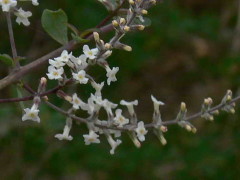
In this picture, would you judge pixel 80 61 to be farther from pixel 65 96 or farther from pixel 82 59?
pixel 65 96

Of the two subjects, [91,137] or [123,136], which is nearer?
[91,137]

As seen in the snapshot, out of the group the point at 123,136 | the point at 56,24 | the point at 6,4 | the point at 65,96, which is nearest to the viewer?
the point at 6,4

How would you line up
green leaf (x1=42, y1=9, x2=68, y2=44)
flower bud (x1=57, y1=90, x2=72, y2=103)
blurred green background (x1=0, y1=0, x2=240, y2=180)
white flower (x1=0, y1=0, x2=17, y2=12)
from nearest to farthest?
white flower (x1=0, y1=0, x2=17, y2=12)
flower bud (x1=57, y1=90, x2=72, y2=103)
green leaf (x1=42, y1=9, x2=68, y2=44)
blurred green background (x1=0, y1=0, x2=240, y2=180)

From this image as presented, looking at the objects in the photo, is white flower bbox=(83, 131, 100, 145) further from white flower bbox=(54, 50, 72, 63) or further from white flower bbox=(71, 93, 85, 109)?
white flower bbox=(54, 50, 72, 63)

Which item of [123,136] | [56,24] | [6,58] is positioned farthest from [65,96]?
[123,136]

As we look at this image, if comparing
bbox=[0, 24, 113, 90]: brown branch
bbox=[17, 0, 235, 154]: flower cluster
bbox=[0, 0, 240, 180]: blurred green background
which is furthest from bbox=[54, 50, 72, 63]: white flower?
bbox=[0, 0, 240, 180]: blurred green background

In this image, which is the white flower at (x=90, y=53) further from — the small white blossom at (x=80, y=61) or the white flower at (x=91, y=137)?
the white flower at (x=91, y=137)

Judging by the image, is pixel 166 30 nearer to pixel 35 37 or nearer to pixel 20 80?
pixel 35 37

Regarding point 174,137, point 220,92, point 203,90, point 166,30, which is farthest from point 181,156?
point 203,90
